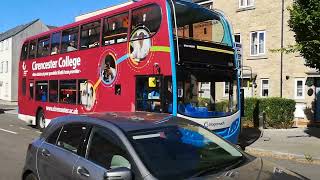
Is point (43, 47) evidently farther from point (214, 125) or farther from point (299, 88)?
point (299, 88)

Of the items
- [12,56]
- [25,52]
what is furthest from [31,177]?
[12,56]

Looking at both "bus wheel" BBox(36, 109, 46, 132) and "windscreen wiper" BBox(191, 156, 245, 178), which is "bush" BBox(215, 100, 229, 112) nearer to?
"windscreen wiper" BBox(191, 156, 245, 178)

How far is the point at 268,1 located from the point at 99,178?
25.0 meters

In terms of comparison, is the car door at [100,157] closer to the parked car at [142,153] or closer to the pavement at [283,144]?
the parked car at [142,153]

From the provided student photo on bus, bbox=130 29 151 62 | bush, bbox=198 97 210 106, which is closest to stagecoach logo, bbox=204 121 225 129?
bush, bbox=198 97 210 106

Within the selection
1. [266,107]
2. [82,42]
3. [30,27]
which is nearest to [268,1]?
[266,107]

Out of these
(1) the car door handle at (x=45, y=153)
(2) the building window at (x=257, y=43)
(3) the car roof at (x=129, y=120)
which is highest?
(2) the building window at (x=257, y=43)

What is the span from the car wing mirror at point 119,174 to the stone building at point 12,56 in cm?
6418

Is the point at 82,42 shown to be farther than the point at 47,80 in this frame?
No

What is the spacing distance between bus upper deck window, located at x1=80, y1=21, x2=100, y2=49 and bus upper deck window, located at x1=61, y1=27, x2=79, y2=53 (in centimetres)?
47

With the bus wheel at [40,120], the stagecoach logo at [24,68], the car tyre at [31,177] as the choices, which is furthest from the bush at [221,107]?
the stagecoach logo at [24,68]

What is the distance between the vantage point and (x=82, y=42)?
16078mm

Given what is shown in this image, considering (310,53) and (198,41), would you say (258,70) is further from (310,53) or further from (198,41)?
(198,41)

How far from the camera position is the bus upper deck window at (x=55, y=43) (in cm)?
1789
